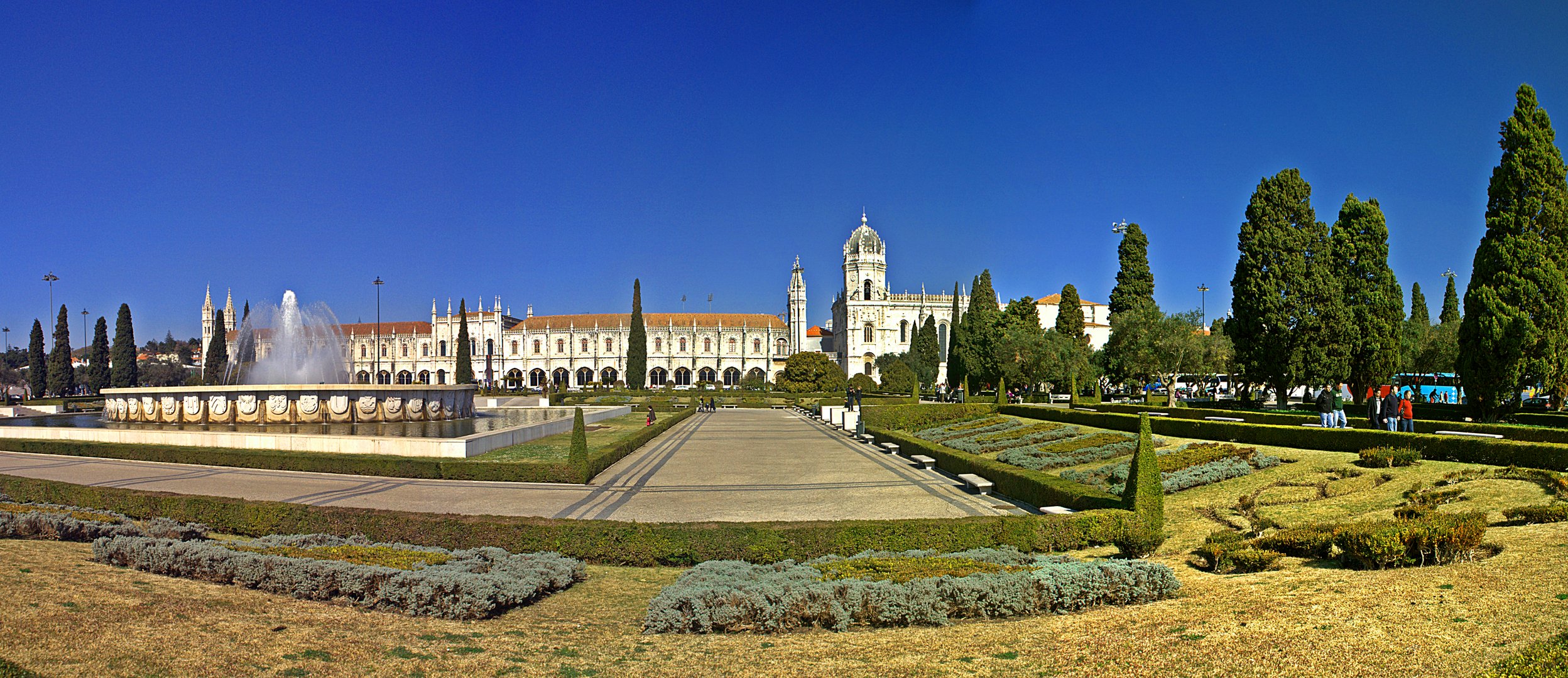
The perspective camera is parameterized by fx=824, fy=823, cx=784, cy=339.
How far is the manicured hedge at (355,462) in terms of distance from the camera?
1562cm

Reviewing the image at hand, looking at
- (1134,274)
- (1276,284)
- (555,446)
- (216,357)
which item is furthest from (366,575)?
(216,357)

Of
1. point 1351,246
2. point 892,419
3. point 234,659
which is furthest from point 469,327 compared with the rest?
point 234,659

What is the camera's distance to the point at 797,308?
89.4 m

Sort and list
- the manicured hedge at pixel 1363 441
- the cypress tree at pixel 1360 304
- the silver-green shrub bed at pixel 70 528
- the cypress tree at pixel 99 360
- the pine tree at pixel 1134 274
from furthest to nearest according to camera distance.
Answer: the cypress tree at pixel 99 360, the pine tree at pixel 1134 274, the cypress tree at pixel 1360 304, the manicured hedge at pixel 1363 441, the silver-green shrub bed at pixel 70 528

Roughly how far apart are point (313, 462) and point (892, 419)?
1709 cm

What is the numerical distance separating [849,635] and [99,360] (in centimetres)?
7477

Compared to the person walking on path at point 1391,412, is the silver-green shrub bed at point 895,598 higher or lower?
lower

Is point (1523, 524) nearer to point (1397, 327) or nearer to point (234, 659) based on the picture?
point (234, 659)

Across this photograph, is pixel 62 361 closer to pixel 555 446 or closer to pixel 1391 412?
pixel 555 446

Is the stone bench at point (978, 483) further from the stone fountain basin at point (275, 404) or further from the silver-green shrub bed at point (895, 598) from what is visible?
the stone fountain basin at point (275, 404)

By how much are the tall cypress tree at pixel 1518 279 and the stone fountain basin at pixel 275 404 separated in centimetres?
2653

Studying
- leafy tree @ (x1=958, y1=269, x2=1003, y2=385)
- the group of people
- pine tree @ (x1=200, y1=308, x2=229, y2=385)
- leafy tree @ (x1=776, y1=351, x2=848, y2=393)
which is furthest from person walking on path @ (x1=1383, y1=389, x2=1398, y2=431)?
pine tree @ (x1=200, y1=308, x2=229, y2=385)

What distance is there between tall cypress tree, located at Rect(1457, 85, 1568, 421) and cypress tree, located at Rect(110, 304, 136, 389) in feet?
251

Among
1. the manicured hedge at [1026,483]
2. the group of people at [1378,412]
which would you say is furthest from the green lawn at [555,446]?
the group of people at [1378,412]
